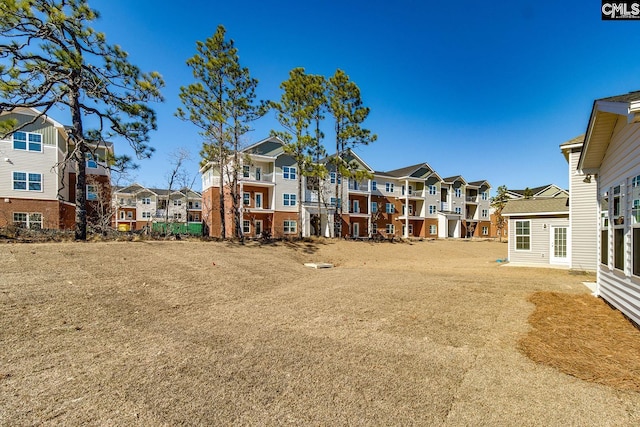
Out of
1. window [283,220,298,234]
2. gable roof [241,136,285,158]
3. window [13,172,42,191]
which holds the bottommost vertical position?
window [283,220,298,234]

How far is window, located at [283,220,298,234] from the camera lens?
3415cm

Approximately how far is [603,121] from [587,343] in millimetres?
5101

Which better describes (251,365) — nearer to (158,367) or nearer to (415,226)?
(158,367)

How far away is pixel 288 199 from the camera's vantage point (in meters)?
34.3

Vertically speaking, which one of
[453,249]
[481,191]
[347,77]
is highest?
[347,77]

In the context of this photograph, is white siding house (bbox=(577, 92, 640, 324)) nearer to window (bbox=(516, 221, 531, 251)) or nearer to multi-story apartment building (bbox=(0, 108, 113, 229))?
window (bbox=(516, 221, 531, 251))

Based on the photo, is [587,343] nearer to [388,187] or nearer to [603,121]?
[603,121]

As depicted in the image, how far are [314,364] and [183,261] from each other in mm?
9361

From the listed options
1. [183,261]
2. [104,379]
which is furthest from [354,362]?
[183,261]

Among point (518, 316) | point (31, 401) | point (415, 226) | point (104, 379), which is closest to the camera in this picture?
point (31, 401)

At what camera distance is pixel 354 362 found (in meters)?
4.34

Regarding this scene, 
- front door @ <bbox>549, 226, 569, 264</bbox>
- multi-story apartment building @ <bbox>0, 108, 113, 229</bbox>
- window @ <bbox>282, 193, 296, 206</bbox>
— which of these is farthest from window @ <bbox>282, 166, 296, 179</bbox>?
front door @ <bbox>549, 226, 569, 264</bbox>

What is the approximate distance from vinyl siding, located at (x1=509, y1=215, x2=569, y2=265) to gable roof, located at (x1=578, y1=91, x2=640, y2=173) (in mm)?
9166

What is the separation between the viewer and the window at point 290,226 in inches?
1344
